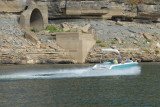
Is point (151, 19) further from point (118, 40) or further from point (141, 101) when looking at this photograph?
point (141, 101)

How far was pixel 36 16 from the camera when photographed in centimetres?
7925

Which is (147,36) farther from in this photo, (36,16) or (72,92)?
(72,92)

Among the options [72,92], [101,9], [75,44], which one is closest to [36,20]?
[101,9]

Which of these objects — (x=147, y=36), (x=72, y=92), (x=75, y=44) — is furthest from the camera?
(x=147, y=36)

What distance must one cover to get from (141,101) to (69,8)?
55450 mm

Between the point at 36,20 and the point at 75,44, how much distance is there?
1459 centimetres

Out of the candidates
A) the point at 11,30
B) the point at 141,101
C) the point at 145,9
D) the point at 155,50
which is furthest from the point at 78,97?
the point at 145,9

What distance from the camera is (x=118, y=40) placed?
75688mm

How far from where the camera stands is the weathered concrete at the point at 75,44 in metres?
68.2

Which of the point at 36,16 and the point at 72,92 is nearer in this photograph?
the point at 72,92

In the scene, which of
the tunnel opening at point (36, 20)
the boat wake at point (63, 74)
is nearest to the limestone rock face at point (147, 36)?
the tunnel opening at point (36, 20)

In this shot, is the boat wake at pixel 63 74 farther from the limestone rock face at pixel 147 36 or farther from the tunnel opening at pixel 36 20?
the tunnel opening at pixel 36 20

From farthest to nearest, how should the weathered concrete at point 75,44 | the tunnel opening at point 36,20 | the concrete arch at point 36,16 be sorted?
1. the tunnel opening at point 36,20
2. the concrete arch at point 36,16
3. the weathered concrete at point 75,44

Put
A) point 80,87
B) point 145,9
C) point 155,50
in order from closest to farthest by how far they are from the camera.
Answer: point 80,87
point 155,50
point 145,9
